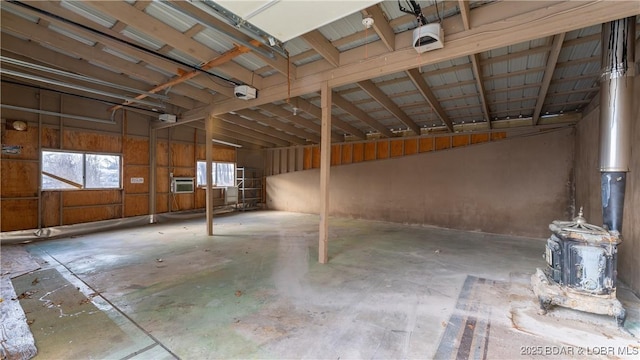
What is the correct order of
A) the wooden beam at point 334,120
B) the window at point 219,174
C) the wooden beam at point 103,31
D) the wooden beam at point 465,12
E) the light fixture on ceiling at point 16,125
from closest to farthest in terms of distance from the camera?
the wooden beam at point 465,12
the wooden beam at point 103,31
the light fixture on ceiling at point 16,125
the wooden beam at point 334,120
the window at point 219,174

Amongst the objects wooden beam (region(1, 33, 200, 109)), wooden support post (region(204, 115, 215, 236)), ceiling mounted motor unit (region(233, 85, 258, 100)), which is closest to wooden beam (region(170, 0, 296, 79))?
ceiling mounted motor unit (region(233, 85, 258, 100))

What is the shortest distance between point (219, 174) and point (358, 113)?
631 centimetres

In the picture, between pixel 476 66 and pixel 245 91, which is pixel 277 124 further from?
pixel 476 66

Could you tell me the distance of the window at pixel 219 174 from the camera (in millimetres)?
9523

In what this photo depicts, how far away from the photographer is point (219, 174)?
1023 cm

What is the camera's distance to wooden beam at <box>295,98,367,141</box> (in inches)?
235

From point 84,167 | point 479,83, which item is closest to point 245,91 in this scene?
point 479,83

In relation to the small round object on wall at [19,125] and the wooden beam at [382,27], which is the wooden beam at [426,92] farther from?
the small round object on wall at [19,125]

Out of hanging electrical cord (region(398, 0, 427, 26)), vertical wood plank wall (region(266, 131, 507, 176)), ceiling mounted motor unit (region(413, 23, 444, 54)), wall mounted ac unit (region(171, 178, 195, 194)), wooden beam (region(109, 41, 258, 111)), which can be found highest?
hanging electrical cord (region(398, 0, 427, 26))

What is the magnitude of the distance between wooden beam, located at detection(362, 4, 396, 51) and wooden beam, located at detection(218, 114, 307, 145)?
14.9 ft

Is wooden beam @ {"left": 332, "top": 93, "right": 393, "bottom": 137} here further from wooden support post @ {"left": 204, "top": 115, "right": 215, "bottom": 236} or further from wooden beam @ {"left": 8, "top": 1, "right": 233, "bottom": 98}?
wooden support post @ {"left": 204, "top": 115, "right": 215, "bottom": 236}

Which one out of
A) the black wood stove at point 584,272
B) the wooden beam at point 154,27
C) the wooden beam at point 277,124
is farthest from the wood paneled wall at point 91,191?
the black wood stove at point 584,272

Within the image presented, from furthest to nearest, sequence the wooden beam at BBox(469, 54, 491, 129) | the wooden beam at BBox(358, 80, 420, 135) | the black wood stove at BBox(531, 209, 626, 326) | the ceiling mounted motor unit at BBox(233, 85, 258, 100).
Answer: the wooden beam at BBox(358, 80, 420, 135) < the ceiling mounted motor unit at BBox(233, 85, 258, 100) < the wooden beam at BBox(469, 54, 491, 129) < the black wood stove at BBox(531, 209, 626, 326)

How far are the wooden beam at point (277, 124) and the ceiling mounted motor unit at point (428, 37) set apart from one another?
4.71m
